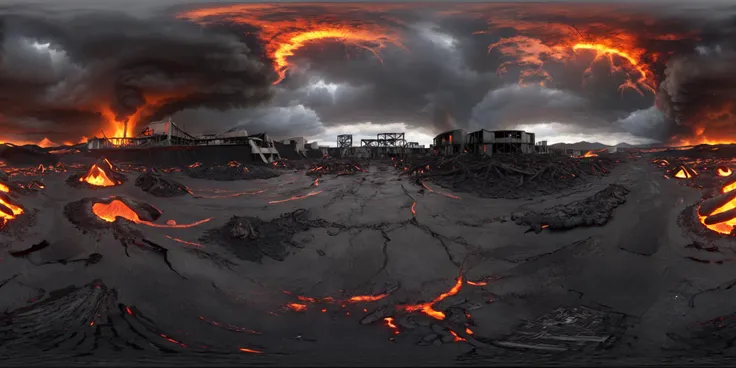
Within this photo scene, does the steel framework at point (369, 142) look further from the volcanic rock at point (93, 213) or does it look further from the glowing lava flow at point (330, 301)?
the volcanic rock at point (93, 213)

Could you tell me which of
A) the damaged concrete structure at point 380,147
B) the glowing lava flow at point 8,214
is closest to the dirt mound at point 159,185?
the glowing lava flow at point 8,214

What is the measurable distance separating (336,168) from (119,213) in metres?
1.35

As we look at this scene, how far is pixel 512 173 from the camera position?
1.67 meters

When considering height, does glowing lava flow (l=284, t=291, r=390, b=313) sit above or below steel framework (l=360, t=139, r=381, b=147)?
below

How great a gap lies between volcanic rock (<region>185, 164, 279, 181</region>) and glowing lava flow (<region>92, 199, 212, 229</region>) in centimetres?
35

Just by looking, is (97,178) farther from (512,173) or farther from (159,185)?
(512,173)

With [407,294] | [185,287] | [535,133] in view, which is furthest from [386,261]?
[535,133]

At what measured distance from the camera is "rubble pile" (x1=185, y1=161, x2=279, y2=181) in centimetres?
185

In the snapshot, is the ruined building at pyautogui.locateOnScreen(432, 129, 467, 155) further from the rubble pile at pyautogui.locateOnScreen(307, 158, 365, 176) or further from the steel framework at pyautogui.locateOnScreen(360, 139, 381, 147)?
the rubble pile at pyautogui.locateOnScreen(307, 158, 365, 176)

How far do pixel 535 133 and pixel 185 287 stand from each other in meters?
2.29

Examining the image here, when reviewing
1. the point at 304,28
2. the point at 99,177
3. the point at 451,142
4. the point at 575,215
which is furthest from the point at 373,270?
the point at 99,177

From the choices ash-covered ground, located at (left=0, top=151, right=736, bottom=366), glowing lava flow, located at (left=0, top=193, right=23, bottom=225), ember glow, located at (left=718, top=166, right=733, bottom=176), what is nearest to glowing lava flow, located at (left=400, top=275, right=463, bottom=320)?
ash-covered ground, located at (left=0, top=151, right=736, bottom=366)

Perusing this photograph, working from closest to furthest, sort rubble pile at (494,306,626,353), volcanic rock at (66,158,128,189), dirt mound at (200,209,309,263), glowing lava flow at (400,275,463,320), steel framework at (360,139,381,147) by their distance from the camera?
rubble pile at (494,306,626,353)
glowing lava flow at (400,275,463,320)
dirt mound at (200,209,309,263)
volcanic rock at (66,158,128,189)
steel framework at (360,139,381,147)

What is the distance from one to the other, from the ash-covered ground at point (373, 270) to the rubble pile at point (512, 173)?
0.06 ft
